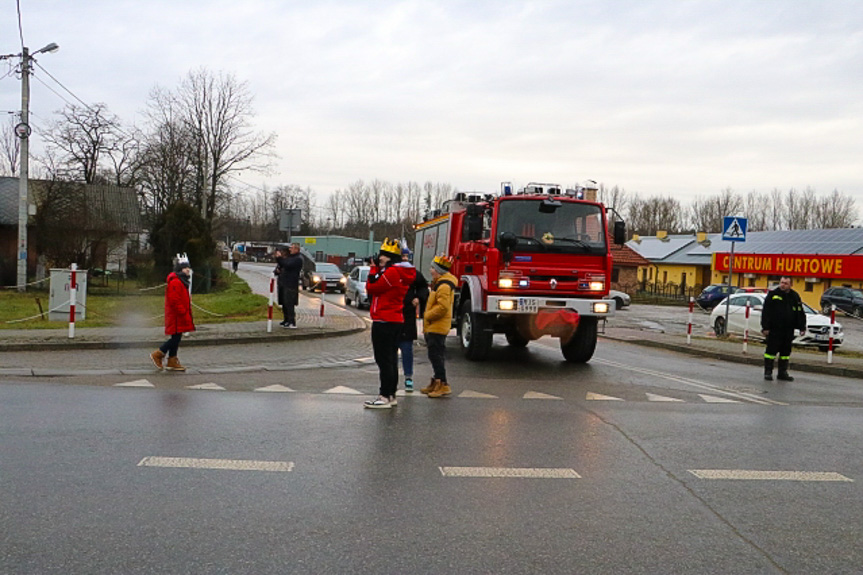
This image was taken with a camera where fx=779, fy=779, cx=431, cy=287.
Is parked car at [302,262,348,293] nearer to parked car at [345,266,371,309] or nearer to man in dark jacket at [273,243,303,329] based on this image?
parked car at [345,266,371,309]

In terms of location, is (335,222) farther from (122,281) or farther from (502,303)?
(502,303)

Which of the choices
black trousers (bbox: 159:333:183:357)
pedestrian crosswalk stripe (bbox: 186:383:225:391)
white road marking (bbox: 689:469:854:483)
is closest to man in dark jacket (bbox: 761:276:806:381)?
white road marking (bbox: 689:469:854:483)

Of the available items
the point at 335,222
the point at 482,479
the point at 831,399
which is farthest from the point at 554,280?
the point at 335,222

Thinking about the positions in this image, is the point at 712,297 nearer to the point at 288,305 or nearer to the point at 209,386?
the point at 288,305

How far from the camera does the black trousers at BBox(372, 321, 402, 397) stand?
8.62 m

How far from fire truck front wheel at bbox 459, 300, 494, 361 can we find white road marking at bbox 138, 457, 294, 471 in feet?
24.0

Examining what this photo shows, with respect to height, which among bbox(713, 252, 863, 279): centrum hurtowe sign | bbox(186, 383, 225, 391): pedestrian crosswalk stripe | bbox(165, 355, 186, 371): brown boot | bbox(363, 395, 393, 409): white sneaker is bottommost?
bbox(186, 383, 225, 391): pedestrian crosswalk stripe

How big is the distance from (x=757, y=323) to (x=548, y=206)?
1267 centimetres

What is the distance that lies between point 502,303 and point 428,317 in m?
2.99

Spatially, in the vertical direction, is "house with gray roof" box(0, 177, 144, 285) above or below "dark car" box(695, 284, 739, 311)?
above

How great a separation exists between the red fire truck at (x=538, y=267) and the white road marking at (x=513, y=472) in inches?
257

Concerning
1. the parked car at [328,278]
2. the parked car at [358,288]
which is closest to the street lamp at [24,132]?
the parked car at [358,288]

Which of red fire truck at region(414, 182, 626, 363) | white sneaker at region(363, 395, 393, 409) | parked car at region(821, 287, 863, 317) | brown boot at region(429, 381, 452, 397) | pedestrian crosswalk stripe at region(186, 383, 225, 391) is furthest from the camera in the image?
parked car at region(821, 287, 863, 317)

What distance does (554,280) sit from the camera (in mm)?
12750
